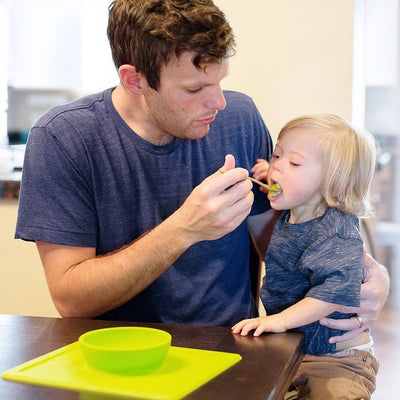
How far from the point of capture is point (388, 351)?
347 centimetres

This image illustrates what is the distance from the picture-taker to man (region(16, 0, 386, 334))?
4.48 ft

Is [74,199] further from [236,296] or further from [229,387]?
[229,387]

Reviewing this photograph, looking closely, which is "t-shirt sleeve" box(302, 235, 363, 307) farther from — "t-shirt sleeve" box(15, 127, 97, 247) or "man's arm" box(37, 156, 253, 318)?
"t-shirt sleeve" box(15, 127, 97, 247)

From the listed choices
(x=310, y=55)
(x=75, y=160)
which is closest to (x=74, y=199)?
(x=75, y=160)

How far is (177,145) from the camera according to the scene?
5.19 ft

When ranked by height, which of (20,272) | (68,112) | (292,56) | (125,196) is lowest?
(20,272)

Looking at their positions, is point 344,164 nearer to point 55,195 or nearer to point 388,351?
point 55,195

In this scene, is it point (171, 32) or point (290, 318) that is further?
point (171, 32)

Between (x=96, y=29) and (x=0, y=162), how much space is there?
0.78m

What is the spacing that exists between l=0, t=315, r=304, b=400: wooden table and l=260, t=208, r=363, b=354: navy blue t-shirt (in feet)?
0.63

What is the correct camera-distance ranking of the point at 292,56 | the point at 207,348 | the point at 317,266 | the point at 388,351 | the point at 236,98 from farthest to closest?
1. the point at 388,351
2. the point at 292,56
3. the point at 236,98
4. the point at 317,266
5. the point at 207,348

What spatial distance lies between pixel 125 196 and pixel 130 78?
0.95ft

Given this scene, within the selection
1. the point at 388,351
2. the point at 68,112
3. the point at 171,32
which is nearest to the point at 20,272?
the point at 68,112

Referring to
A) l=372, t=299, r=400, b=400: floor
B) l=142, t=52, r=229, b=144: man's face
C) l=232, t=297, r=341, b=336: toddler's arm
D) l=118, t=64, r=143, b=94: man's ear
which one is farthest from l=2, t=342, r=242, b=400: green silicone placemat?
l=372, t=299, r=400, b=400: floor
